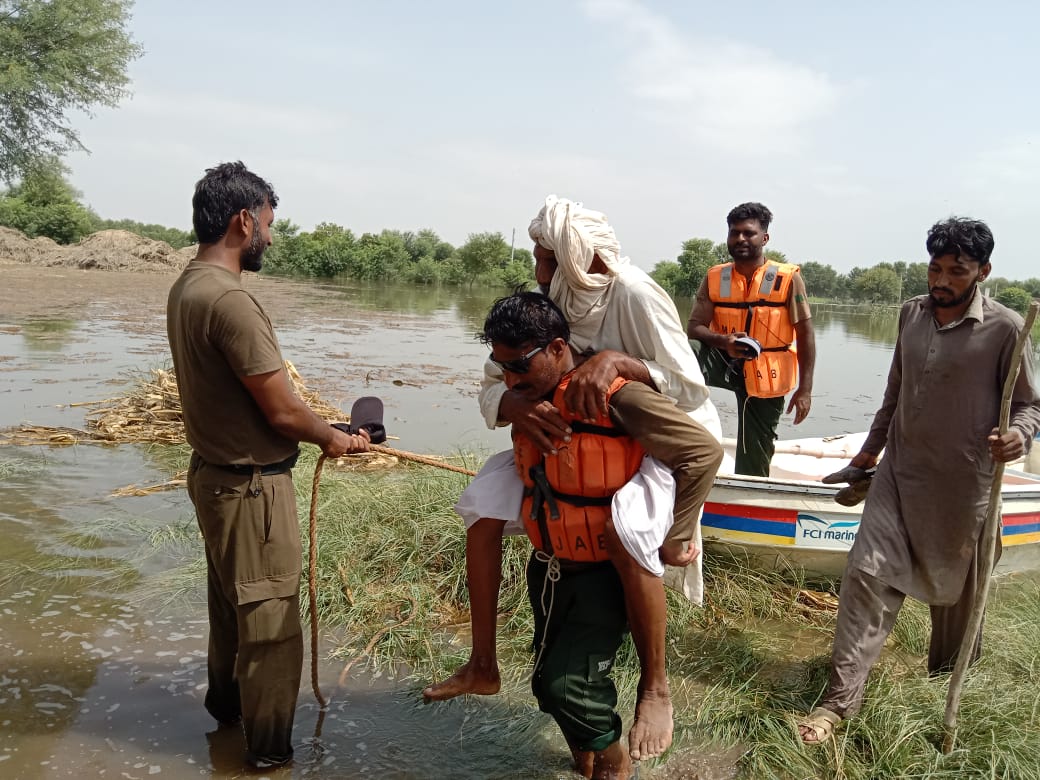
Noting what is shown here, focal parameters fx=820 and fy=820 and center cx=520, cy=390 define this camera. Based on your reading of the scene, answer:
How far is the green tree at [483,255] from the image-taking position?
56.3 m

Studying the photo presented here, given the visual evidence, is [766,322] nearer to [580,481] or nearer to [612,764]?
[580,481]

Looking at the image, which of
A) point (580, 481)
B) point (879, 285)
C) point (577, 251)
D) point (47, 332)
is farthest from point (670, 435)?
point (879, 285)

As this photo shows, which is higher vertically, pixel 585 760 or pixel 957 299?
pixel 957 299

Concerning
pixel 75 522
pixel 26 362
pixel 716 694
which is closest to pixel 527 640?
pixel 716 694

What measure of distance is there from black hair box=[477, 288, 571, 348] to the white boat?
102 inches

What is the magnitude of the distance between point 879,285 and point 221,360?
70338 millimetres

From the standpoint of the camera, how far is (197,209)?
2.84 m

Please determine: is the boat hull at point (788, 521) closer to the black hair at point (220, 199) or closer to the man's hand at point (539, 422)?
the man's hand at point (539, 422)

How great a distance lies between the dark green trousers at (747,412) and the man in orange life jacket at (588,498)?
278 cm

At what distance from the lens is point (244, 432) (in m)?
2.82

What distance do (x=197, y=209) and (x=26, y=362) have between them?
1119 centimetres

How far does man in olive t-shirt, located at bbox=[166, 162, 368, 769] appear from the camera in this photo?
2.72m

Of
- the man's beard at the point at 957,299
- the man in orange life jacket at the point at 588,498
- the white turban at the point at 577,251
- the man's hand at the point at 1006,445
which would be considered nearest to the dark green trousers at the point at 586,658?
the man in orange life jacket at the point at 588,498

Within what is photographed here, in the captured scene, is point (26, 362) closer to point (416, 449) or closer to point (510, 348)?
point (416, 449)
